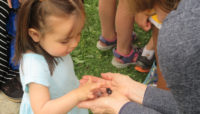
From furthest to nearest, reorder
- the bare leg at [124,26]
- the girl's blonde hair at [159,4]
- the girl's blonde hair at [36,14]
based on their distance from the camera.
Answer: the bare leg at [124,26] → the girl's blonde hair at [159,4] → the girl's blonde hair at [36,14]

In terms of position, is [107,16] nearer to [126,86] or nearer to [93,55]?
[93,55]

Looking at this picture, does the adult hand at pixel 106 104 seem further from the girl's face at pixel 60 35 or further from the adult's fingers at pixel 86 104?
the girl's face at pixel 60 35

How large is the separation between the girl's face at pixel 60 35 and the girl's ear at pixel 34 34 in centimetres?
3

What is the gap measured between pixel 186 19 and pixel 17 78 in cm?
198

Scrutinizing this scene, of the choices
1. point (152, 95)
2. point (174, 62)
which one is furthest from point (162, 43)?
point (152, 95)

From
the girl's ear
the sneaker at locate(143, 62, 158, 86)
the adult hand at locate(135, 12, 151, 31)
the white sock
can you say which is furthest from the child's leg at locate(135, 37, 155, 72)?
the girl's ear

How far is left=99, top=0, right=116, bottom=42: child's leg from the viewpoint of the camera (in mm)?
2255

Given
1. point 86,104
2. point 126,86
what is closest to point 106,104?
point 86,104

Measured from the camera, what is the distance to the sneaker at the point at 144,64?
2498mm

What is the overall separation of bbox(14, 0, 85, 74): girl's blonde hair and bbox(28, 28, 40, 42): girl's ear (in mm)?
18

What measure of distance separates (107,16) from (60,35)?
118 centimetres

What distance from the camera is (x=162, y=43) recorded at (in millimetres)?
721

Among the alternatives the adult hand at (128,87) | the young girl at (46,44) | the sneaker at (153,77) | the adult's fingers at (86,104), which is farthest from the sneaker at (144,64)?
the young girl at (46,44)

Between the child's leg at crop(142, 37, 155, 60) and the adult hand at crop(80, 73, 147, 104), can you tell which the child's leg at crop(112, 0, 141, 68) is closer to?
the child's leg at crop(142, 37, 155, 60)
